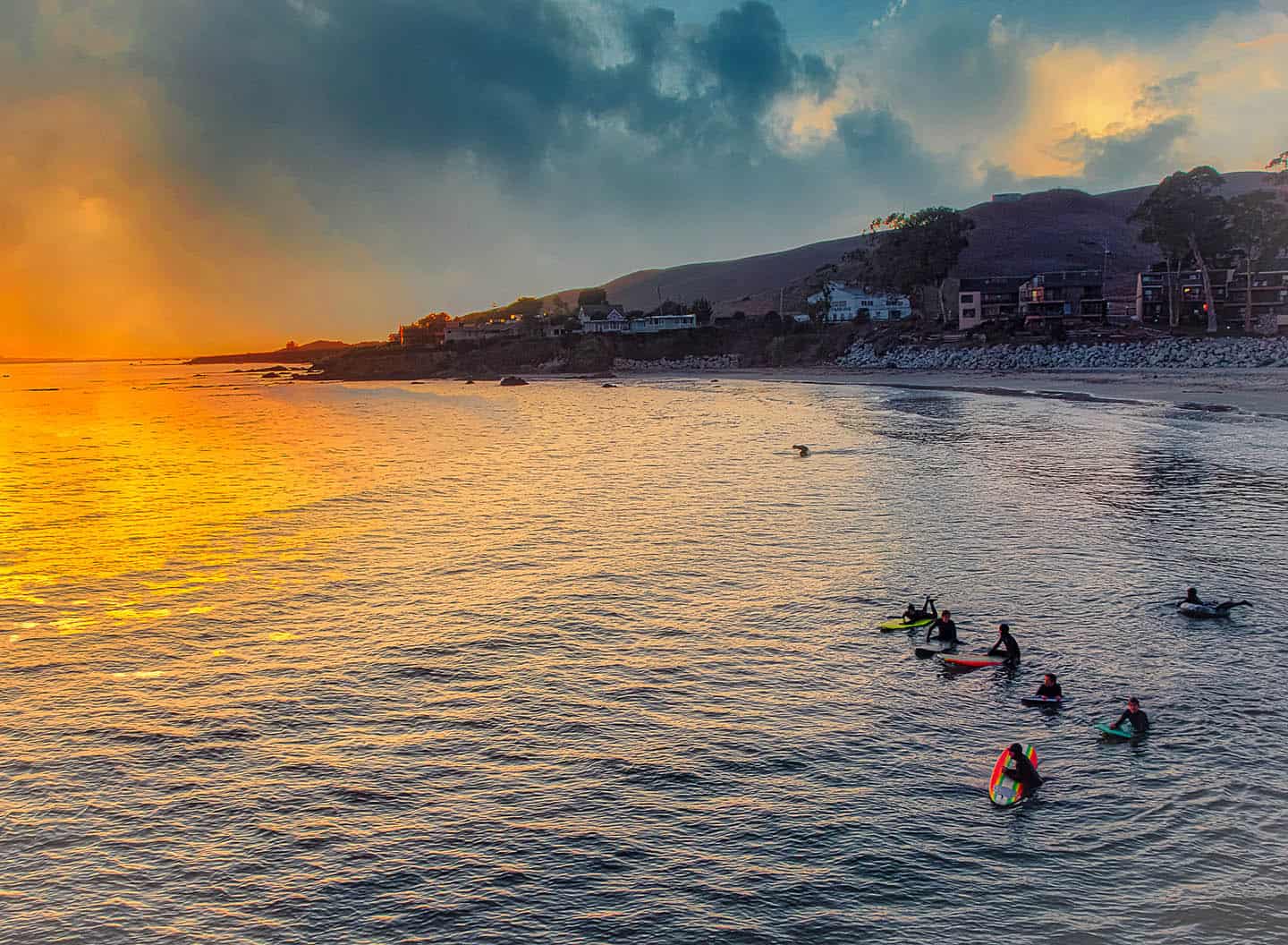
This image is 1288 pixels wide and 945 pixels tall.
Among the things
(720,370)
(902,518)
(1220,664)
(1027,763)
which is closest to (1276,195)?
(720,370)

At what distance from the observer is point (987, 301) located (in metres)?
167

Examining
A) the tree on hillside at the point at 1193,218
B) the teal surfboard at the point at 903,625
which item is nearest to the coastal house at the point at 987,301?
the tree on hillside at the point at 1193,218

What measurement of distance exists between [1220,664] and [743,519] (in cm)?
2153

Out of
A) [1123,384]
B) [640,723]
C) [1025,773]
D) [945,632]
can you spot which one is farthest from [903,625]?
[1123,384]

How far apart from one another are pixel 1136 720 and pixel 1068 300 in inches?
6037

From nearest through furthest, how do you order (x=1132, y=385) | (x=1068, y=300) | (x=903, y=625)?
1. (x=903, y=625)
2. (x=1132, y=385)
3. (x=1068, y=300)

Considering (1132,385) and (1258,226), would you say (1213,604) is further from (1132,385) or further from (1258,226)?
(1258,226)

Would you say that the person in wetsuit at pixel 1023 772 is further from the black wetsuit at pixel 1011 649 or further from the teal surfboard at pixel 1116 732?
the black wetsuit at pixel 1011 649

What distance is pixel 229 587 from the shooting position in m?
31.4

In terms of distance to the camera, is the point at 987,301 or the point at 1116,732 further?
the point at 987,301

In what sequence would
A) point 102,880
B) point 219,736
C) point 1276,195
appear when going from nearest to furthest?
point 102,880 < point 219,736 < point 1276,195

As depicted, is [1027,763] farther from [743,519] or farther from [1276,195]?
[1276,195]

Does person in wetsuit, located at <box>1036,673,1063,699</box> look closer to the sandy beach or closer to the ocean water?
the ocean water

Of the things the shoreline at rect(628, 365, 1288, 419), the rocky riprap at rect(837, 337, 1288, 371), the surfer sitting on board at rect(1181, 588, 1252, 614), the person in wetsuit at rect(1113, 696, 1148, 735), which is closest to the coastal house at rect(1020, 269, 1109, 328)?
the rocky riprap at rect(837, 337, 1288, 371)
